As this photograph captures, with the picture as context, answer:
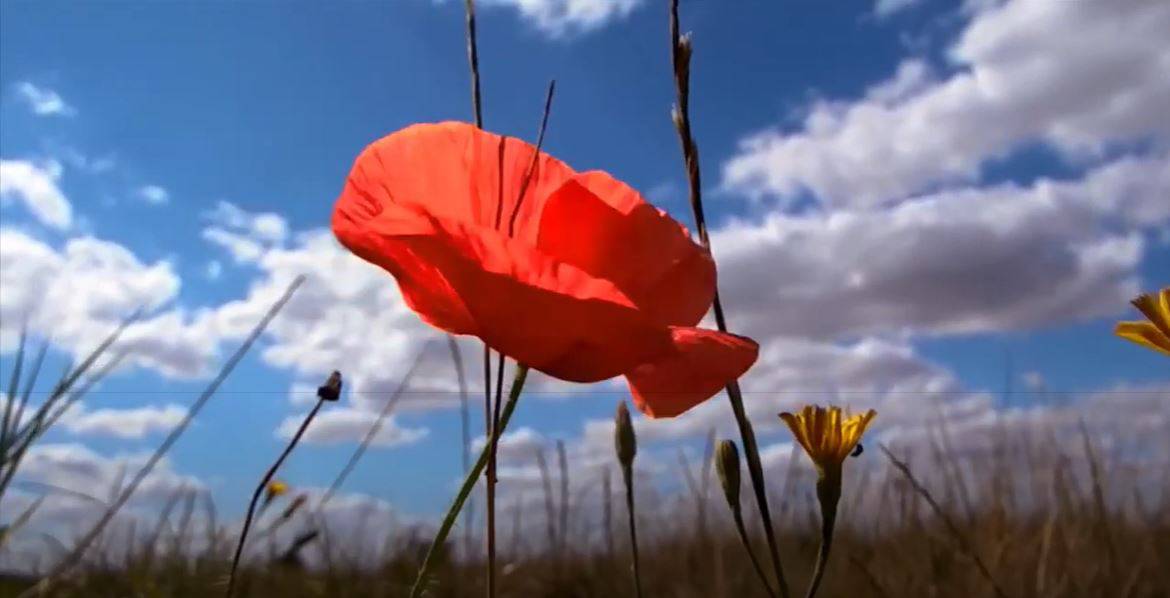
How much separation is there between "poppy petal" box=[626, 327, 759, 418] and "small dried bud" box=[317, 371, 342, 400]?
0.34 metres

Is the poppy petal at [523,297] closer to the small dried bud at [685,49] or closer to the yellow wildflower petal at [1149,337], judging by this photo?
the small dried bud at [685,49]

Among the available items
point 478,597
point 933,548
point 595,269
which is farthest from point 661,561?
point 595,269

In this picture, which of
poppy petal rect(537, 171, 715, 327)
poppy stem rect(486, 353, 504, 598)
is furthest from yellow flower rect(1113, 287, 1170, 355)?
poppy stem rect(486, 353, 504, 598)

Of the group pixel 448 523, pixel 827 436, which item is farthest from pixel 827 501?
pixel 448 523

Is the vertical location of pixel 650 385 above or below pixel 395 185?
below

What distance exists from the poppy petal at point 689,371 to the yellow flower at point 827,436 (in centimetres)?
17

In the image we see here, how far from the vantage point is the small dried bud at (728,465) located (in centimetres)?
82

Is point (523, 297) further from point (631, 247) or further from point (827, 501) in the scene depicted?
point (827, 501)

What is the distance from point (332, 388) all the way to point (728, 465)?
12.7 inches

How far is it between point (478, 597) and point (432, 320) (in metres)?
3.00

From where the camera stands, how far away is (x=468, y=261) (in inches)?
23.2

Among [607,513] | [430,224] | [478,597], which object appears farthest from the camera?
[478,597]

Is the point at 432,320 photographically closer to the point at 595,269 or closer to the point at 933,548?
the point at 595,269

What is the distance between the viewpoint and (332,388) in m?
0.91
